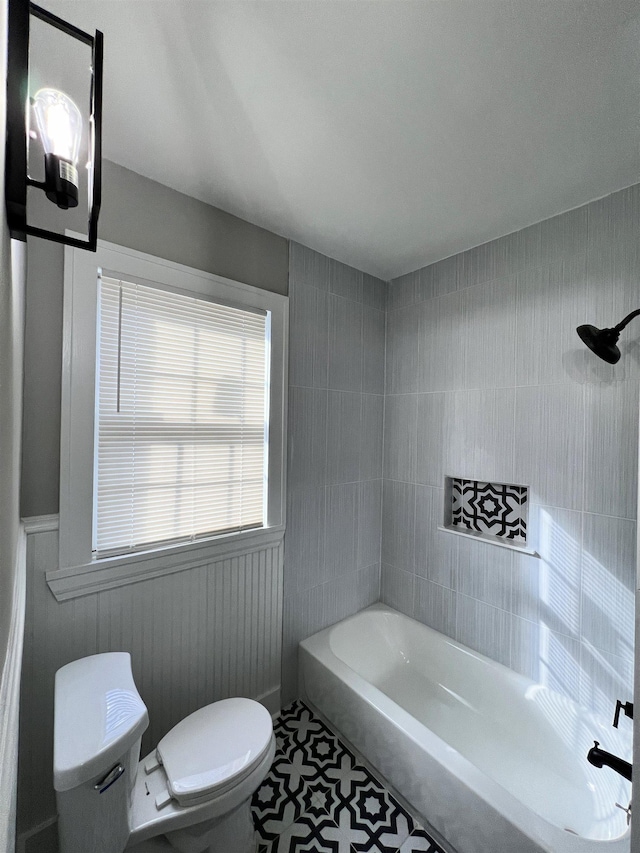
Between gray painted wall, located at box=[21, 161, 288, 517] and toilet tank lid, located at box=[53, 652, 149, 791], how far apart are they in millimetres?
540

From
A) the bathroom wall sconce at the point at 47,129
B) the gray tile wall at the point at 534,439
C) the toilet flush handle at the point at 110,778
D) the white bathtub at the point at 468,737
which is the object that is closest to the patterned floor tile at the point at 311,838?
the white bathtub at the point at 468,737

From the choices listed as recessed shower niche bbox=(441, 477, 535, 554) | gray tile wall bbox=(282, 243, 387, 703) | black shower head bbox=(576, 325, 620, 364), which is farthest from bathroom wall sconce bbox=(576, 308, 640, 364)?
gray tile wall bbox=(282, 243, 387, 703)

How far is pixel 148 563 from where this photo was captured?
4.99 ft

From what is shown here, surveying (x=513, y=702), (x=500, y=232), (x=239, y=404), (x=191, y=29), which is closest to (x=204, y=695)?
(x=239, y=404)

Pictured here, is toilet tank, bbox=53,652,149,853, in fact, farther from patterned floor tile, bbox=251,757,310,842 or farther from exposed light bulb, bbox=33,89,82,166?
exposed light bulb, bbox=33,89,82,166

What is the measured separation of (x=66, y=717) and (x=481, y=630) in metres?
1.83

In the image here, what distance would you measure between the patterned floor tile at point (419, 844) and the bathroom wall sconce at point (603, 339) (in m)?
1.91

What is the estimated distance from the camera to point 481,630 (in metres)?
2.00

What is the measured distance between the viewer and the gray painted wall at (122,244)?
1.28 meters

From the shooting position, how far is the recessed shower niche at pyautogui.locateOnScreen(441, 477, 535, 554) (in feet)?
6.24

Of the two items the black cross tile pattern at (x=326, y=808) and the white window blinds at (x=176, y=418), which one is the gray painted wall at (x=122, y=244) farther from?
the black cross tile pattern at (x=326, y=808)

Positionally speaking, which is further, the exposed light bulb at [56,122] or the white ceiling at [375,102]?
the white ceiling at [375,102]

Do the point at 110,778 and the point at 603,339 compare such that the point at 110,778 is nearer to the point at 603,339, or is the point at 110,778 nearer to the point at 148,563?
the point at 148,563

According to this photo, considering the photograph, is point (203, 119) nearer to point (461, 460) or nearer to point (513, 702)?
point (461, 460)
